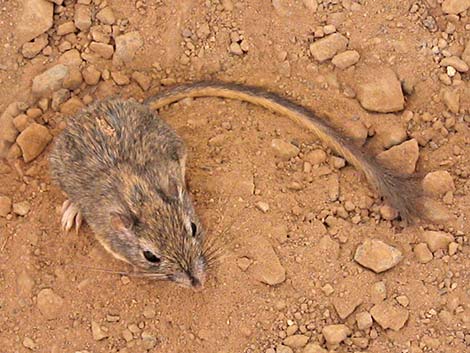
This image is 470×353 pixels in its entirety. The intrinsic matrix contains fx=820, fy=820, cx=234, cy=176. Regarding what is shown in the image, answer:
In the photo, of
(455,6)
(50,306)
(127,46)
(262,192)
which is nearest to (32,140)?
(127,46)

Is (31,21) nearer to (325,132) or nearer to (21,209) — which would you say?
(21,209)

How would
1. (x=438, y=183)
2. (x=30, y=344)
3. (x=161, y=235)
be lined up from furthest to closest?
(x=438, y=183) → (x=30, y=344) → (x=161, y=235)

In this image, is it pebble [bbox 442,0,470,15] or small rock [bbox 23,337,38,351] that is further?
pebble [bbox 442,0,470,15]

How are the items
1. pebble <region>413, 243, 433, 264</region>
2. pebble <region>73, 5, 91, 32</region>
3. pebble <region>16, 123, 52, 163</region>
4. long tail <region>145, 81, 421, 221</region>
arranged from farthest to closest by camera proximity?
pebble <region>73, 5, 91, 32</region>, pebble <region>16, 123, 52, 163</region>, long tail <region>145, 81, 421, 221</region>, pebble <region>413, 243, 433, 264</region>

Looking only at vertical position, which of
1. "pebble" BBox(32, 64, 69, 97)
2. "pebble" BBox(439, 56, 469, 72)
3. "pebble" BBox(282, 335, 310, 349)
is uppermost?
"pebble" BBox(439, 56, 469, 72)

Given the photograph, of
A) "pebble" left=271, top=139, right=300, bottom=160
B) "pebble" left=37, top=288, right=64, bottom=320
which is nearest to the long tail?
"pebble" left=271, top=139, right=300, bottom=160

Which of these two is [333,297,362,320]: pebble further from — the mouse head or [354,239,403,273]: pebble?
the mouse head

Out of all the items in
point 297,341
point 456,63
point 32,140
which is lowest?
point 297,341
